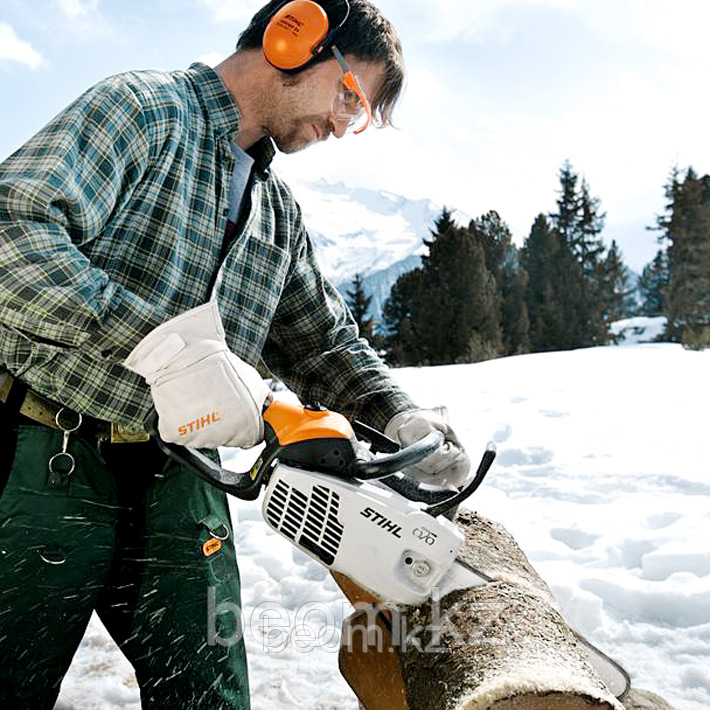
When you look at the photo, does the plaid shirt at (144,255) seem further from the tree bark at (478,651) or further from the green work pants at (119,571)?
the tree bark at (478,651)

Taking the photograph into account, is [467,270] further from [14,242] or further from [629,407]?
[14,242]

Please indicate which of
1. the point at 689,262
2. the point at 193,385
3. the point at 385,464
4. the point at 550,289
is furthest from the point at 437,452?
the point at 550,289

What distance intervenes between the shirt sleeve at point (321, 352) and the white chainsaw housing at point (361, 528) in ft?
2.42

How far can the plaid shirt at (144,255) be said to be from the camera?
4.63 ft

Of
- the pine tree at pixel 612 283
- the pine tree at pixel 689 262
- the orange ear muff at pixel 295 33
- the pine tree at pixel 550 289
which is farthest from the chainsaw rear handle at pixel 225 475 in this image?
the pine tree at pixel 612 283

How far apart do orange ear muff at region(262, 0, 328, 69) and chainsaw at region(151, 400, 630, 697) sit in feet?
3.07

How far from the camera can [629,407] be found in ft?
20.6

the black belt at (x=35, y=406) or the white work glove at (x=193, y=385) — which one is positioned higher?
the white work glove at (x=193, y=385)

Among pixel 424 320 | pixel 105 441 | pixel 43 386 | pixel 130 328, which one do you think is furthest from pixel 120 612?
pixel 424 320

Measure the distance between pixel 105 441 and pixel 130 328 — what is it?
1.48 feet

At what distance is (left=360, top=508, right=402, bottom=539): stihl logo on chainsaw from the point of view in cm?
137

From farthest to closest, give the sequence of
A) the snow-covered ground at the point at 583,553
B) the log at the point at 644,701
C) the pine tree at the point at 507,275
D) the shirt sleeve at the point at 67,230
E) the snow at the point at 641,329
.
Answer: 1. the snow at the point at 641,329
2. the pine tree at the point at 507,275
3. the snow-covered ground at the point at 583,553
4. the log at the point at 644,701
5. the shirt sleeve at the point at 67,230

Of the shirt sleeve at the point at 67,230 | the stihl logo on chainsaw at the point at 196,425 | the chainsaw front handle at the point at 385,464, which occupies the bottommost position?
the chainsaw front handle at the point at 385,464

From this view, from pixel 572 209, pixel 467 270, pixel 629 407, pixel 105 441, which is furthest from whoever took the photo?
pixel 572 209
